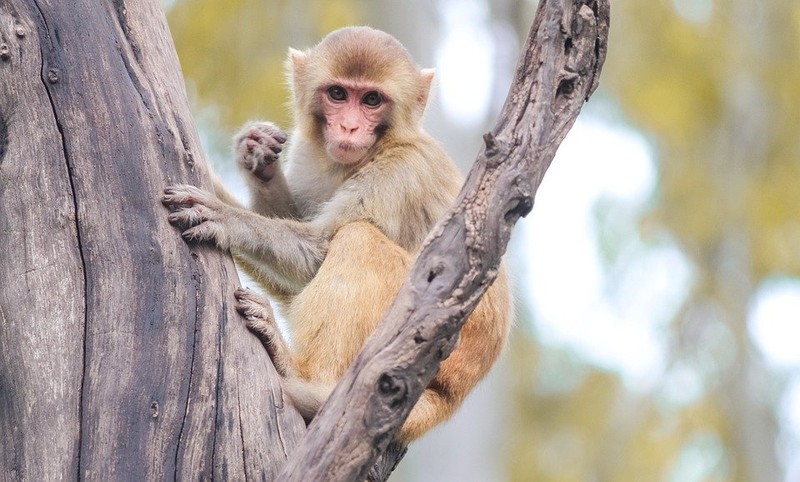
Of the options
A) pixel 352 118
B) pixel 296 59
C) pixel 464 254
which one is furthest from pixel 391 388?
pixel 296 59

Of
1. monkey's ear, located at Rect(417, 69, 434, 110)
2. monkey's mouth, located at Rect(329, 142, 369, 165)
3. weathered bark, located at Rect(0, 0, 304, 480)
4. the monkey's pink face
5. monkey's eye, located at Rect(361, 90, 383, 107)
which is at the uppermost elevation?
monkey's ear, located at Rect(417, 69, 434, 110)

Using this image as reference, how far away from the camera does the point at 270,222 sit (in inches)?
256

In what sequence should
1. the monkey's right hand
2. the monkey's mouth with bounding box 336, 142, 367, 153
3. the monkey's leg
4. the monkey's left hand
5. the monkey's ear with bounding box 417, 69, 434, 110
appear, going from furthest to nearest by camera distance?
the monkey's ear with bounding box 417, 69, 434, 110 → the monkey's right hand → the monkey's mouth with bounding box 336, 142, 367, 153 → the monkey's leg → the monkey's left hand

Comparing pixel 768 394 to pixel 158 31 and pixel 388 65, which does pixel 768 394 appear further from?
pixel 158 31

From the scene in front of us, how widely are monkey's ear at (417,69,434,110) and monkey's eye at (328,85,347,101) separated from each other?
0.60 meters

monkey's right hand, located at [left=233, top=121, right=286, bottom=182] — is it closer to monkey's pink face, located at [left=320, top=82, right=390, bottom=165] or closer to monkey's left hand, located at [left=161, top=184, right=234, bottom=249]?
monkey's pink face, located at [left=320, top=82, right=390, bottom=165]

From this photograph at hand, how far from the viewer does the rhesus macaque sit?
5953 millimetres

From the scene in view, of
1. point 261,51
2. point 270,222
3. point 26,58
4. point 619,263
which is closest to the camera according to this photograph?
point 26,58

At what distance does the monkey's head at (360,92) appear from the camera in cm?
704

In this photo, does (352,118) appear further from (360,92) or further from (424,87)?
(424,87)

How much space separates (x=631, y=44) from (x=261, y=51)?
306 inches

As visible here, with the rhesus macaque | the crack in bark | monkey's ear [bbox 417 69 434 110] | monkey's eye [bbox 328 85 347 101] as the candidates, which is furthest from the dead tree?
monkey's ear [bbox 417 69 434 110]

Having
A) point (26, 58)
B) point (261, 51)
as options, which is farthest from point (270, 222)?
point (261, 51)

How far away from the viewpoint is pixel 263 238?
6383mm
